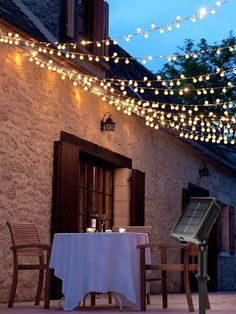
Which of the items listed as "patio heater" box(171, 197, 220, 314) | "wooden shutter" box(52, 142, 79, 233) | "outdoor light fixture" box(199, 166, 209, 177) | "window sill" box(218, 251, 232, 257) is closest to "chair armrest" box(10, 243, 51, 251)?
"wooden shutter" box(52, 142, 79, 233)

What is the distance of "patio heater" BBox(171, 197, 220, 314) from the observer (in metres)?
3.12

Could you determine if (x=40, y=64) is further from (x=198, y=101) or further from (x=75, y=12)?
(x=198, y=101)

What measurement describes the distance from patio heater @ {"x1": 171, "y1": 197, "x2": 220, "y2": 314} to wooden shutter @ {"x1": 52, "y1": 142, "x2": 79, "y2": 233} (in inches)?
200

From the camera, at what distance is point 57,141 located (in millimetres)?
8477

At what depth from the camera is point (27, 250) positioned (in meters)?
7.12

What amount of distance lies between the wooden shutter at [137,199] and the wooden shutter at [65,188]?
1.72 m

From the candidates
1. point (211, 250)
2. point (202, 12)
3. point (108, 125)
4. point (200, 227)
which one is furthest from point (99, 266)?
point (211, 250)

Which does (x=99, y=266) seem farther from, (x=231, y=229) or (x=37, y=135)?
(x=231, y=229)

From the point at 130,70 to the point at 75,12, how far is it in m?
3.24

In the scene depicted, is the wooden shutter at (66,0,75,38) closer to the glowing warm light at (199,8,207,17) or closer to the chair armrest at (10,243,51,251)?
the glowing warm light at (199,8,207,17)

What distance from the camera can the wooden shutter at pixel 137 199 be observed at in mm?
10406

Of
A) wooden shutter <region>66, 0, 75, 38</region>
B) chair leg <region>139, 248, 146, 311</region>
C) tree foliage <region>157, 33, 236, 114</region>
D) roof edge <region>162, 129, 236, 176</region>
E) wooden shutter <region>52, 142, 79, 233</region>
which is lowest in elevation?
chair leg <region>139, 248, 146, 311</region>

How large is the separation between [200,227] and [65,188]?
17.9 feet

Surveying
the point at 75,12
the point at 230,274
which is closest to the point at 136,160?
the point at 75,12
